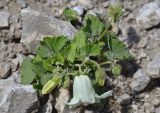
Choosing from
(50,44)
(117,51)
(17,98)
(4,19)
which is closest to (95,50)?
(117,51)

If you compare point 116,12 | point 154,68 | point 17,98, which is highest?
point 116,12

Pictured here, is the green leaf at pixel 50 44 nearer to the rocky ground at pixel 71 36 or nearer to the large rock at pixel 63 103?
the rocky ground at pixel 71 36

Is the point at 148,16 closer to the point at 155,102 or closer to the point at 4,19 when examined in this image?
the point at 155,102

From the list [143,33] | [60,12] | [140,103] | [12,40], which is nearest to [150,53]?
[143,33]

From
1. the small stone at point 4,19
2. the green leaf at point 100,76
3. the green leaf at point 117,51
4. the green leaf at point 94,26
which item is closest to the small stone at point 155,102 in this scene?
the green leaf at point 117,51

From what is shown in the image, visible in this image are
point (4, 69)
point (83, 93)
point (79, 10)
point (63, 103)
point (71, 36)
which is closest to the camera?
point (83, 93)

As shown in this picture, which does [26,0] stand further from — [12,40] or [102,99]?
[102,99]
